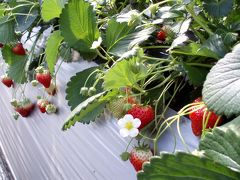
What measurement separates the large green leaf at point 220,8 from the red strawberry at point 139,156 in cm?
25

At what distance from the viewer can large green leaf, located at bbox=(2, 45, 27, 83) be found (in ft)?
4.51

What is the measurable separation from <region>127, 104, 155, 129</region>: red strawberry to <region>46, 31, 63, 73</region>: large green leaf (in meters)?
0.36

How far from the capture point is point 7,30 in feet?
4.43

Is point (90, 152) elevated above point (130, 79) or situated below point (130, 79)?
below

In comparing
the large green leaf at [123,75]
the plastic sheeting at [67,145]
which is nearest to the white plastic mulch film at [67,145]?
the plastic sheeting at [67,145]

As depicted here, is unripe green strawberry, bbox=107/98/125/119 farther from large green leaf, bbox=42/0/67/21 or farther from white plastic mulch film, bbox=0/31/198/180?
large green leaf, bbox=42/0/67/21

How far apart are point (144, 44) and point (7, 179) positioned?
159 cm

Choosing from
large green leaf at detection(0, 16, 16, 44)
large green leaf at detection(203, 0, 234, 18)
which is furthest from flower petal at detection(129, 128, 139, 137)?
large green leaf at detection(0, 16, 16, 44)

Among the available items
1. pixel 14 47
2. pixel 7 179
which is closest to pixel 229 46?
pixel 14 47

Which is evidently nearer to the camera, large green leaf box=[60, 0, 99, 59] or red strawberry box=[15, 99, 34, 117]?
large green leaf box=[60, 0, 99, 59]

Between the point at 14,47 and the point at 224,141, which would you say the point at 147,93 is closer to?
the point at 224,141

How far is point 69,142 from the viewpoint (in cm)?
114

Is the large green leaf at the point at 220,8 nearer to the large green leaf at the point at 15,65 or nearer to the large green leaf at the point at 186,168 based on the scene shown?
the large green leaf at the point at 186,168

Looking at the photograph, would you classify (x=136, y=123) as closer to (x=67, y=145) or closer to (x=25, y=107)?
(x=67, y=145)
